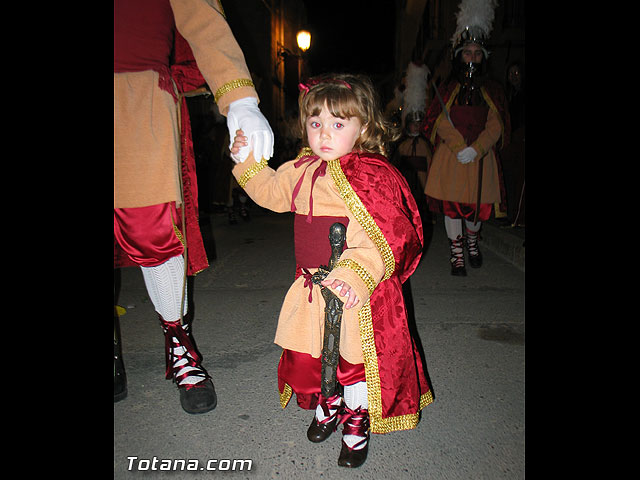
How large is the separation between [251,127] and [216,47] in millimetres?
374

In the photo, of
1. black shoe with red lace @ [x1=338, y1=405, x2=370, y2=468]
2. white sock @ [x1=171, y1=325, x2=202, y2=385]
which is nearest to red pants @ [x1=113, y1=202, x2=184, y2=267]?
white sock @ [x1=171, y1=325, x2=202, y2=385]

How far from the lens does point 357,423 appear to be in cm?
158

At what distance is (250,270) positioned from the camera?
425 cm

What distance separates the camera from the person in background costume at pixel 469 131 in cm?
370

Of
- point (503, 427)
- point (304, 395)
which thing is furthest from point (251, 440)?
point (503, 427)

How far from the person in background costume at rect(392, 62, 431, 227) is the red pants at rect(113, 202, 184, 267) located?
5371 mm

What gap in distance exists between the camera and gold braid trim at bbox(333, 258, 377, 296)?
1344 mm

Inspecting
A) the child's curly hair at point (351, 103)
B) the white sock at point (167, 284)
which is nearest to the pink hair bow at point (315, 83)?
the child's curly hair at point (351, 103)

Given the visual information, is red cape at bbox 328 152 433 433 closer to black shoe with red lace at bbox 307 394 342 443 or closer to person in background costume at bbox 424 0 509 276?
black shoe with red lace at bbox 307 394 342 443

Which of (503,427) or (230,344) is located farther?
(230,344)

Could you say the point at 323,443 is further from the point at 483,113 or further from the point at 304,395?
the point at 483,113
